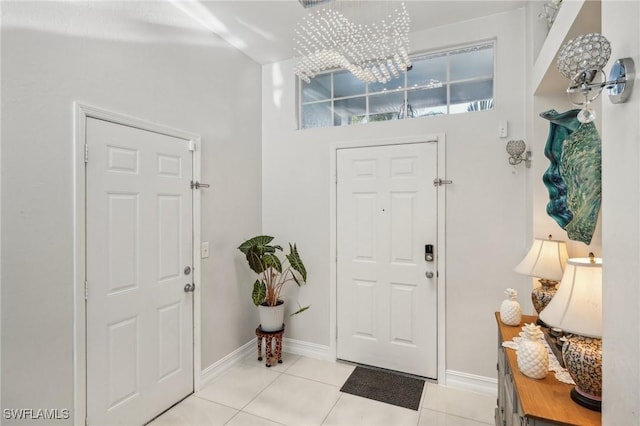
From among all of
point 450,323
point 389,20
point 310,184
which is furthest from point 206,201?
point 450,323

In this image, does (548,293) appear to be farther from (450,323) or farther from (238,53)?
(238,53)

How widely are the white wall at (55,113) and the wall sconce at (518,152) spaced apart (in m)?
2.45

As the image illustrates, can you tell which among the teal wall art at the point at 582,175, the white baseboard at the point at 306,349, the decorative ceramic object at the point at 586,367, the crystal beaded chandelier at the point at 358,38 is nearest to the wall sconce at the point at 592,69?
the teal wall art at the point at 582,175

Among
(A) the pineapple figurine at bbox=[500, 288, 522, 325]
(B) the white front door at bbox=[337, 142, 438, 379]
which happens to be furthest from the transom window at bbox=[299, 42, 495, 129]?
(A) the pineapple figurine at bbox=[500, 288, 522, 325]

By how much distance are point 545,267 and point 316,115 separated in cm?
240

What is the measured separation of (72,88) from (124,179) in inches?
22.5

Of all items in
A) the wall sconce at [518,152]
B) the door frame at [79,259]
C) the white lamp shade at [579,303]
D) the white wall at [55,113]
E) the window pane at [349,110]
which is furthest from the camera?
the window pane at [349,110]

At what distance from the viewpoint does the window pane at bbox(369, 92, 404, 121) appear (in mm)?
3014

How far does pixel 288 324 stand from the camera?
3420 mm

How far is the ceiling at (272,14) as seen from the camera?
2486 mm

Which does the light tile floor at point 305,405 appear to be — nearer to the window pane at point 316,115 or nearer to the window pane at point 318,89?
the window pane at point 316,115

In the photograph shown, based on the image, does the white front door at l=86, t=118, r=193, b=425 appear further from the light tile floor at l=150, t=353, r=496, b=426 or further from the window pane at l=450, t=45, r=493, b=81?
the window pane at l=450, t=45, r=493, b=81

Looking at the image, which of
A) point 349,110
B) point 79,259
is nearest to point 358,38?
point 349,110

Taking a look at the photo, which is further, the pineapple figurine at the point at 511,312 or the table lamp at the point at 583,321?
the pineapple figurine at the point at 511,312
